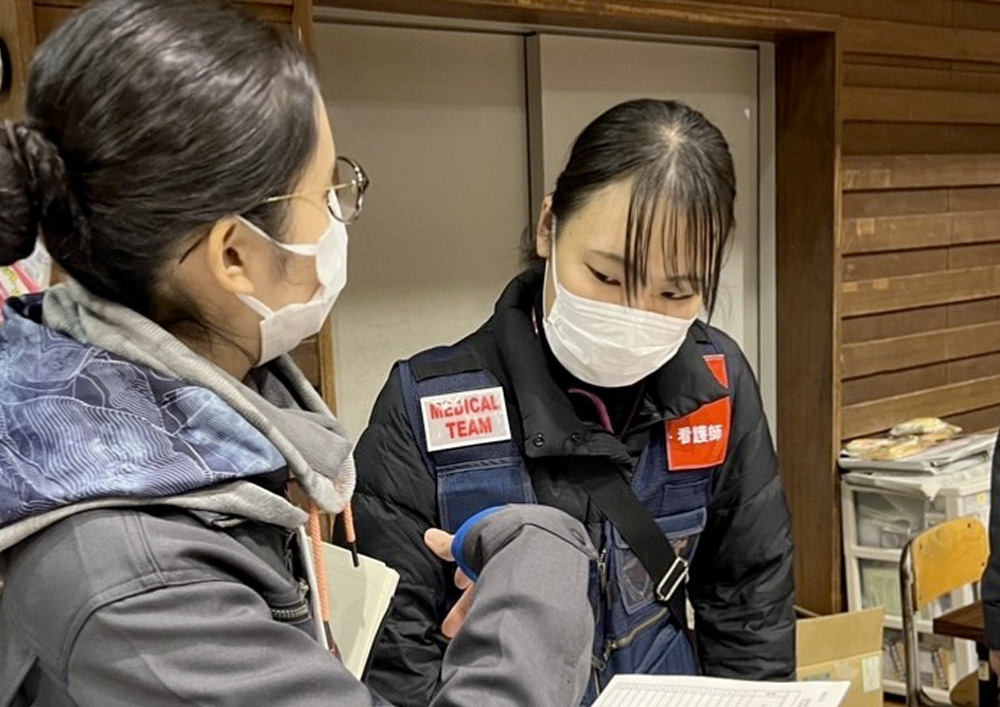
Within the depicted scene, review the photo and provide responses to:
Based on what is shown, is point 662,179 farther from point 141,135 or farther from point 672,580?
point 141,135

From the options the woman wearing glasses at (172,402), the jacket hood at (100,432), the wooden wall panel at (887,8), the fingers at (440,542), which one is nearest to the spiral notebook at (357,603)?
the fingers at (440,542)

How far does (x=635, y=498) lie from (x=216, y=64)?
0.78 m

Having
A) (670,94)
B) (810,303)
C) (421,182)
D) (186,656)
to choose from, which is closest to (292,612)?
(186,656)

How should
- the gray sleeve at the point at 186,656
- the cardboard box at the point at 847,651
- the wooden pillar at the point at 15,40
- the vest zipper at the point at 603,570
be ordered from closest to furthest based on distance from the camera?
1. the gray sleeve at the point at 186,656
2. the vest zipper at the point at 603,570
3. the wooden pillar at the point at 15,40
4. the cardboard box at the point at 847,651

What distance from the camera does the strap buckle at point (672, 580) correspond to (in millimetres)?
1283

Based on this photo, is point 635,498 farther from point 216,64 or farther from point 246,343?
point 216,64

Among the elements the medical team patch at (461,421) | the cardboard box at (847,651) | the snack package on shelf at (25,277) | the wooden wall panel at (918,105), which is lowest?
the cardboard box at (847,651)

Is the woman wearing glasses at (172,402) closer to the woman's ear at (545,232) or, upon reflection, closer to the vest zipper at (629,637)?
the vest zipper at (629,637)

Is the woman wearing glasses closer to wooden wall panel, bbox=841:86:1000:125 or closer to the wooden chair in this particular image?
the wooden chair

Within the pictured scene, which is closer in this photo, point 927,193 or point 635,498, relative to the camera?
point 635,498

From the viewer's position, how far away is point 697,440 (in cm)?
132

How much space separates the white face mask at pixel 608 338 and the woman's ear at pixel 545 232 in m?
0.02

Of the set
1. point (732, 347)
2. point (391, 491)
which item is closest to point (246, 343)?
point (391, 491)

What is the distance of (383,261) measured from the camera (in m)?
2.44
